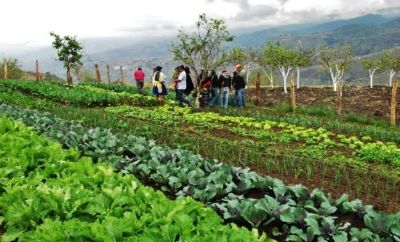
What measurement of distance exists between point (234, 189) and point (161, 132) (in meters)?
6.72

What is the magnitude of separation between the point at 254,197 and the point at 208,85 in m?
15.5

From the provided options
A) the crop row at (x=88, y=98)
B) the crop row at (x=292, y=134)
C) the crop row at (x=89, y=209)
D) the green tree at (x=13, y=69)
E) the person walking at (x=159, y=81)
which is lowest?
the crop row at (x=292, y=134)

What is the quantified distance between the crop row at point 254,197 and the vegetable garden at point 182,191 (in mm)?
15

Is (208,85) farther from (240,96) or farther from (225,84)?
(240,96)

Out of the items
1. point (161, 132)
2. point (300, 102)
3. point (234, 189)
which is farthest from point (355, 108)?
point (234, 189)

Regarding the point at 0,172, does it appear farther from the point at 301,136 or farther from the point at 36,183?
the point at 301,136

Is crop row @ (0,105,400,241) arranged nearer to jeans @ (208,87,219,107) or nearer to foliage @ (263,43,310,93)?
jeans @ (208,87,219,107)

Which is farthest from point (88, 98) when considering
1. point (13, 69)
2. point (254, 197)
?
point (13, 69)

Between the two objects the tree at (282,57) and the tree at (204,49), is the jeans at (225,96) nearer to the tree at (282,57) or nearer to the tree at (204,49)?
the tree at (204,49)

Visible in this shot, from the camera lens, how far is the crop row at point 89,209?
4055 mm

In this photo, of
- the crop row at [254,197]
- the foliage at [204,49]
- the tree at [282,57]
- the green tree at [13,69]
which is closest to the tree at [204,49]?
the foliage at [204,49]

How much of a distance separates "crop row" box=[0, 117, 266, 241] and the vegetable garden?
1 centimetres

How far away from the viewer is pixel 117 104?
2444 cm

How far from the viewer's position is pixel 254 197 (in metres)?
6.97
